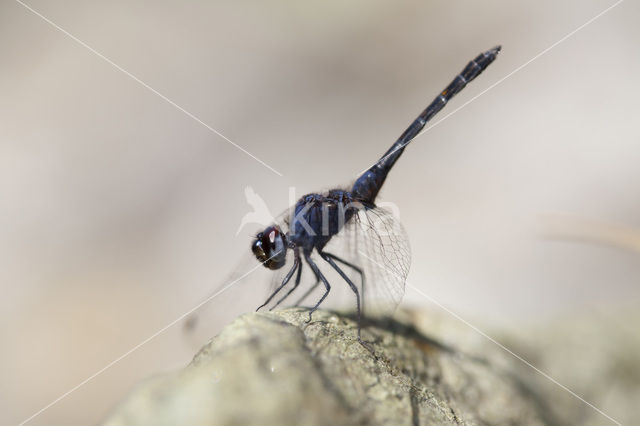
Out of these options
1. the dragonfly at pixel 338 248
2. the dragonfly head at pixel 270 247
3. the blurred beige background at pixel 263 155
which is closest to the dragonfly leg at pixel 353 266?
the dragonfly at pixel 338 248

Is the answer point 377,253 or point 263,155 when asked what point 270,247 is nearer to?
point 377,253

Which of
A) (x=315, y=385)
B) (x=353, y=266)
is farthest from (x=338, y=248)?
(x=315, y=385)

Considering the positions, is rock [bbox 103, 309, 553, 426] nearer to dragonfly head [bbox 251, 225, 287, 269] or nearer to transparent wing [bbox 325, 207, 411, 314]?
transparent wing [bbox 325, 207, 411, 314]

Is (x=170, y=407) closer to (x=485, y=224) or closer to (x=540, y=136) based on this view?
(x=485, y=224)

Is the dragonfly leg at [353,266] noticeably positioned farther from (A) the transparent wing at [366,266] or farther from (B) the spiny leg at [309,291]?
(B) the spiny leg at [309,291]

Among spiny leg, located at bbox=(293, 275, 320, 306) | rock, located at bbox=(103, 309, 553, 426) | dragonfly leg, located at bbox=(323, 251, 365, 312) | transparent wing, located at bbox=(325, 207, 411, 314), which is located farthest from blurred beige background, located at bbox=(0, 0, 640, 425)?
rock, located at bbox=(103, 309, 553, 426)

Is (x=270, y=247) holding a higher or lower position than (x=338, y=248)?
higher

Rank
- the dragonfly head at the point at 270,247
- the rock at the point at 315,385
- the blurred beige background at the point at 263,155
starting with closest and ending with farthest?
the rock at the point at 315,385, the dragonfly head at the point at 270,247, the blurred beige background at the point at 263,155
